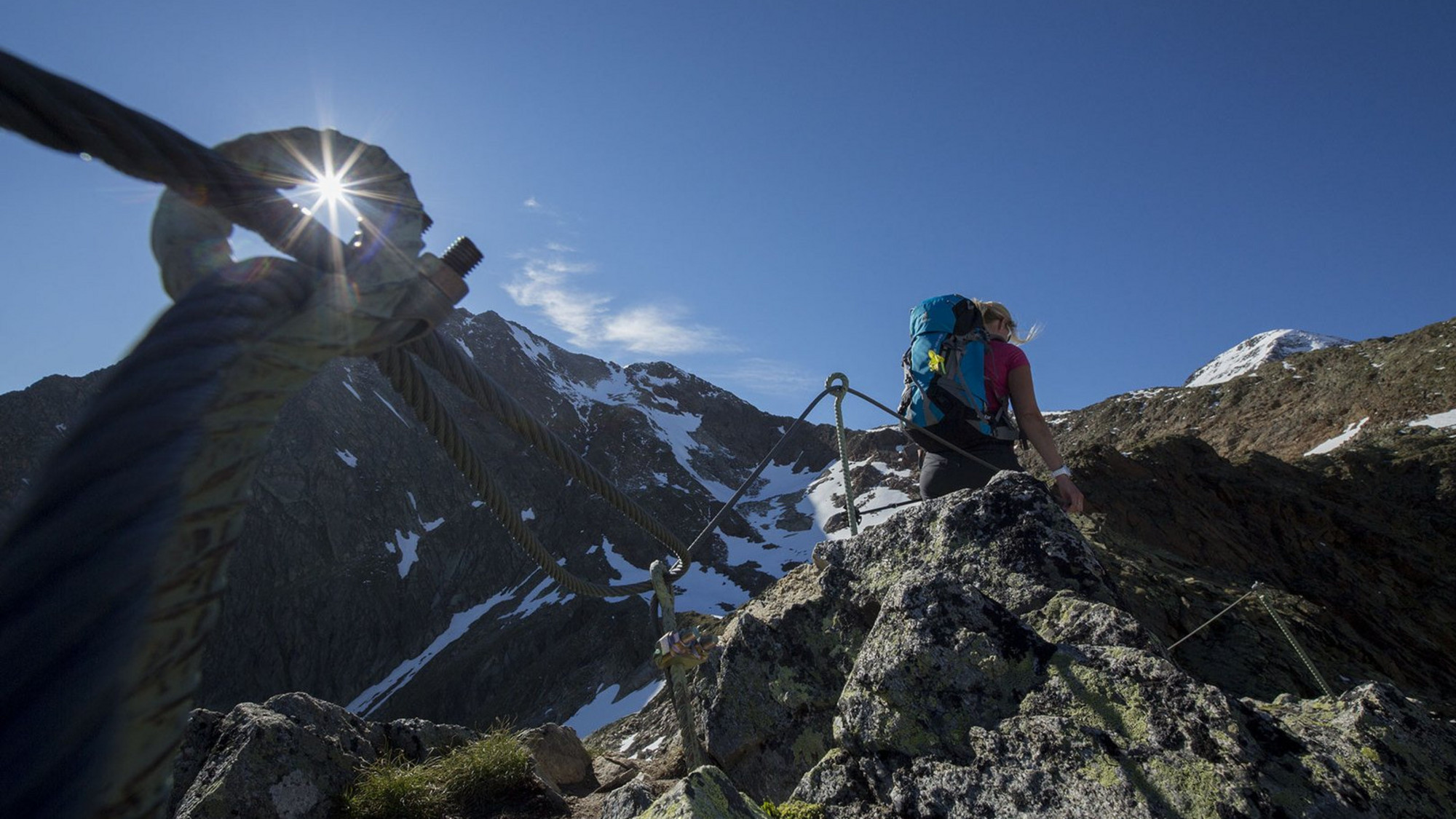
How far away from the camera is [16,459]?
73125 mm

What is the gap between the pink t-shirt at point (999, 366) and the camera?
15.8 feet

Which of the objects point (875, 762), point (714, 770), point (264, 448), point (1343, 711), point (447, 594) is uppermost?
point (447, 594)

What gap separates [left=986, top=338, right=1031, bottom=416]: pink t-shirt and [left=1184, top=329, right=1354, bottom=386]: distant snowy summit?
141 meters

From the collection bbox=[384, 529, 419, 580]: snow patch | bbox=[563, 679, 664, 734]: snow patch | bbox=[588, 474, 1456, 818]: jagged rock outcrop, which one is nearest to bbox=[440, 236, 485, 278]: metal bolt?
bbox=[588, 474, 1456, 818]: jagged rock outcrop

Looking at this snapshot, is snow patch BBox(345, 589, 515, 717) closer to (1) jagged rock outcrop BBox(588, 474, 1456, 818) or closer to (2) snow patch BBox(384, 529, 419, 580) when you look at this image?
(2) snow patch BBox(384, 529, 419, 580)

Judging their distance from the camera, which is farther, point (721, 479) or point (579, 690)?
point (721, 479)

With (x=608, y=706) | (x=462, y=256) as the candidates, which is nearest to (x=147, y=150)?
(x=462, y=256)

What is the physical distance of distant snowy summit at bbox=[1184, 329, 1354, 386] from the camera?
129 metres

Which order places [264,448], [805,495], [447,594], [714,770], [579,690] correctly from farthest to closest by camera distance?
[805,495]
[447,594]
[579,690]
[714,770]
[264,448]

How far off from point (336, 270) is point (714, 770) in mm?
1984

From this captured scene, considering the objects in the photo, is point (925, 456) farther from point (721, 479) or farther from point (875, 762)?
point (721, 479)

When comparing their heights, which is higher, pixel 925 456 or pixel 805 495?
pixel 805 495

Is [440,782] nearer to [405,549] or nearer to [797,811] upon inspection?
[797,811]

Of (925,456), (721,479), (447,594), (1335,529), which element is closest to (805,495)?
(721,479)
